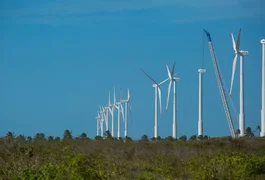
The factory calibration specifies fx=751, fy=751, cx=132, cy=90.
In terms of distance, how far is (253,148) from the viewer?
5953cm

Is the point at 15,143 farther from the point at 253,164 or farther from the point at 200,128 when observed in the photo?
the point at 200,128

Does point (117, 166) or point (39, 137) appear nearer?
point (117, 166)

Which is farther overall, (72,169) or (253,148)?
(253,148)

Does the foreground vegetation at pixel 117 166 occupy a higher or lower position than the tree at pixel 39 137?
lower

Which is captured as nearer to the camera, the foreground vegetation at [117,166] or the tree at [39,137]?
the foreground vegetation at [117,166]

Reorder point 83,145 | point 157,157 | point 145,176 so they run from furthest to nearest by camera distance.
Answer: point 83,145, point 157,157, point 145,176

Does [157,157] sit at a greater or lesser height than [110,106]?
lesser

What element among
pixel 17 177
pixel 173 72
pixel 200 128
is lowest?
pixel 17 177

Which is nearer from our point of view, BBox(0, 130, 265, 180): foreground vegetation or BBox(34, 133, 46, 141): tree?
BBox(0, 130, 265, 180): foreground vegetation

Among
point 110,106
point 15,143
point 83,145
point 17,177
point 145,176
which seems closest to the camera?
point 17,177

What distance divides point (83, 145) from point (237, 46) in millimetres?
24411

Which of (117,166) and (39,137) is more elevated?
(39,137)

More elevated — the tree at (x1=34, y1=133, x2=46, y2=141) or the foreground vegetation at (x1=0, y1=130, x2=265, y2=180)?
the tree at (x1=34, y1=133, x2=46, y2=141)

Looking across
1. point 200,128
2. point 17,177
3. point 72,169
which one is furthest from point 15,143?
point 200,128
